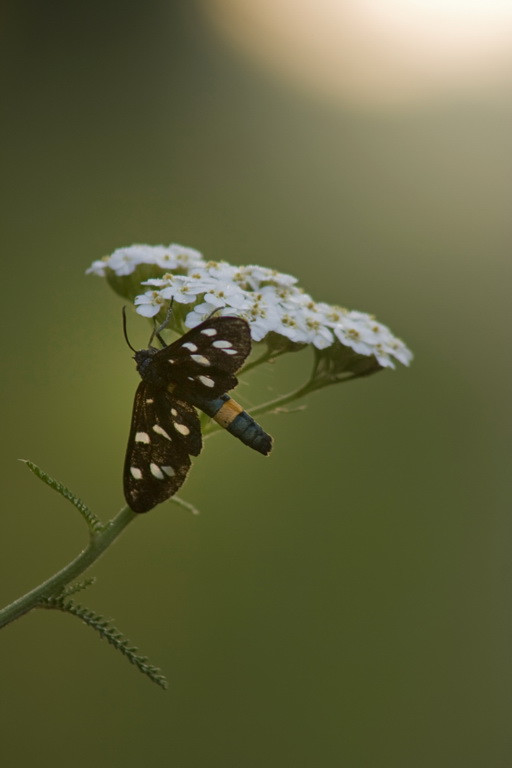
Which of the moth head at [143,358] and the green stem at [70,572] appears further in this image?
the moth head at [143,358]

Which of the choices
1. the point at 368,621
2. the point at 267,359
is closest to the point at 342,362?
the point at 267,359

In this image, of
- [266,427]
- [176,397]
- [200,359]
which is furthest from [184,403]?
[266,427]

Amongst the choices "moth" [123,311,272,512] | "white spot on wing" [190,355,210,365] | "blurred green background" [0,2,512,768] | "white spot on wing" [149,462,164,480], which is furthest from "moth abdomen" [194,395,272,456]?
"blurred green background" [0,2,512,768]

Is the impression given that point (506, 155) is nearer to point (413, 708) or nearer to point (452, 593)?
point (452, 593)

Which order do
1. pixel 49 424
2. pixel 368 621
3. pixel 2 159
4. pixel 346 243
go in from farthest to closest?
pixel 346 243 < pixel 2 159 < pixel 368 621 < pixel 49 424

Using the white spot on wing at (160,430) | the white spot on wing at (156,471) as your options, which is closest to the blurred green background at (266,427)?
the white spot on wing at (160,430)

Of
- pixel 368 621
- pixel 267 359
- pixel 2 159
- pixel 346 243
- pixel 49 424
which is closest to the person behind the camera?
pixel 267 359

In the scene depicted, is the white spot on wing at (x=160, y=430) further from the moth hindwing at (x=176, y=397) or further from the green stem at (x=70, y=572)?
the green stem at (x=70, y=572)
